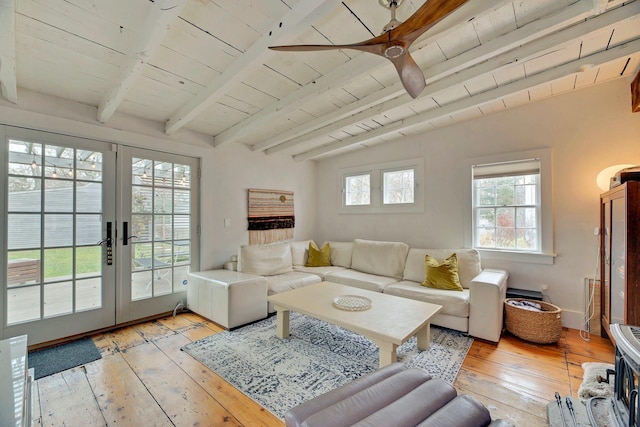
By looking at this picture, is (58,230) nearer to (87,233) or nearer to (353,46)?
(87,233)

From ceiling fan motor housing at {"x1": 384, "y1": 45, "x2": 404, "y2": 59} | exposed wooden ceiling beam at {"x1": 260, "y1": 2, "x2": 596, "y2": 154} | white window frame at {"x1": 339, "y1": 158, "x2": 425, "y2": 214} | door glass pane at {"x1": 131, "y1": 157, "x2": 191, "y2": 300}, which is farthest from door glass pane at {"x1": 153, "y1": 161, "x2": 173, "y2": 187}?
ceiling fan motor housing at {"x1": 384, "y1": 45, "x2": 404, "y2": 59}

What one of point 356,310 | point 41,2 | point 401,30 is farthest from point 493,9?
point 41,2

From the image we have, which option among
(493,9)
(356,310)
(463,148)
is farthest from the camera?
(463,148)

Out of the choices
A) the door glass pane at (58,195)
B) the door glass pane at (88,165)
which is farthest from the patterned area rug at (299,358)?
the door glass pane at (88,165)

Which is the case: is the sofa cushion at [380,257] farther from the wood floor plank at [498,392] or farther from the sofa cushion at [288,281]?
the wood floor plank at [498,392]

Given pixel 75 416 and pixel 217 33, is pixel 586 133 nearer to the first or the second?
pixel 217 33

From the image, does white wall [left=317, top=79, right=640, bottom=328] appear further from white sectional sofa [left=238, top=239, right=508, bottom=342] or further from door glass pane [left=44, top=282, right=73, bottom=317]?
door glass pane [left=44, top=282, right=73, bottom=317]

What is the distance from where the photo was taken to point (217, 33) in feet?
5.82

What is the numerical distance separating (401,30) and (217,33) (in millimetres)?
1192

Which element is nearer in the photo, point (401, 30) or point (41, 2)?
point (401, 30)

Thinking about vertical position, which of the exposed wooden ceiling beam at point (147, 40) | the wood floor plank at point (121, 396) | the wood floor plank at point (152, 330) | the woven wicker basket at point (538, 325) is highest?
the exposed wooden ceiling beam at point (147, 40)

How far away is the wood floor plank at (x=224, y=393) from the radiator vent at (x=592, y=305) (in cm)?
322

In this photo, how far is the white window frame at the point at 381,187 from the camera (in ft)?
12.7

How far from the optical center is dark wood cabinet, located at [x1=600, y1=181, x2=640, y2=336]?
197 centimetres
